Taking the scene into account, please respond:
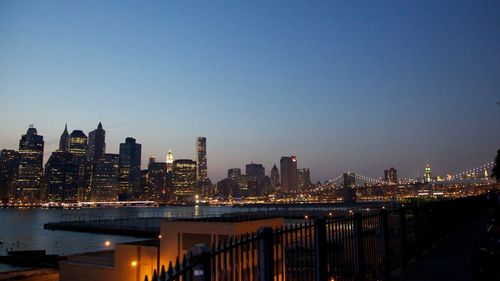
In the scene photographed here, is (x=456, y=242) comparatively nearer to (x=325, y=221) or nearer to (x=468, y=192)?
(x=325, y=221)

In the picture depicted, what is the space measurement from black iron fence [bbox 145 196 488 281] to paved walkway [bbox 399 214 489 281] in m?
0.40

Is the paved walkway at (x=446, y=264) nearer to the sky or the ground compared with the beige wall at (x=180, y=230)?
nearer to the sky

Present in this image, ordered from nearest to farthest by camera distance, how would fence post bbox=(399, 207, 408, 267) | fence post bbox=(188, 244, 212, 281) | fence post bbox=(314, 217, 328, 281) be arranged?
fence post bbox=(188, 244, 212, 281) < fence post bbox=(314, 217, 328, 281) < fence post bbox=(399, 207, 408, 267)

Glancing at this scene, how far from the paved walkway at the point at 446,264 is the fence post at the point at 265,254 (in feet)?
20.4

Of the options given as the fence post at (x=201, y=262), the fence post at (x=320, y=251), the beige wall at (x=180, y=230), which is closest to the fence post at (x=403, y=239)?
the fence post at (x=320, y=251)

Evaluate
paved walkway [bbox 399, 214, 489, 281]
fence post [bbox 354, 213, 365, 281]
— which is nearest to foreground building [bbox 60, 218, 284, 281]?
paved walkway [bbox 399, 214, 489, 281]

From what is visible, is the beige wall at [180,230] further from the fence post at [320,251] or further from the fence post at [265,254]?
the fence post at [265,254]

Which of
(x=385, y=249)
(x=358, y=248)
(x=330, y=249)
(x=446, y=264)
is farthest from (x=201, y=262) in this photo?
(x=446, y=264)

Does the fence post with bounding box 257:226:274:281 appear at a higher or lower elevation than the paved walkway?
higher

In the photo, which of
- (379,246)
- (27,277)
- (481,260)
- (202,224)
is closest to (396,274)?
(379,246)

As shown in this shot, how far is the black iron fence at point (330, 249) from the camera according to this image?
14.1 ft

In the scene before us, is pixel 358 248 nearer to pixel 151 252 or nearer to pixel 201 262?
pixel 201 262

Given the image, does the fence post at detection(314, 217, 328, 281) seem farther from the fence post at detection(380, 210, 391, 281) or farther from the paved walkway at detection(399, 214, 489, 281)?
the paved walkway at detection(399, 214, 489, 281)

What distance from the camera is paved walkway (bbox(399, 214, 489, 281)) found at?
1050cm
